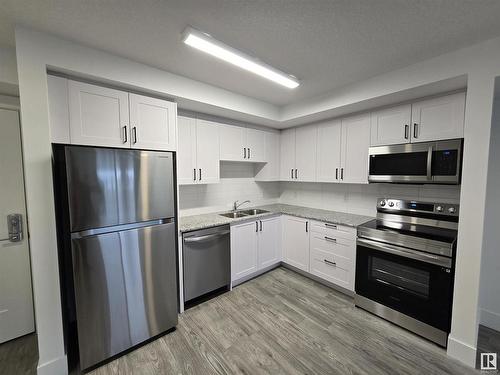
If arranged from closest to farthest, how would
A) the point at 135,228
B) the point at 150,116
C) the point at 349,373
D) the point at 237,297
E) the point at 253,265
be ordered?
1. the point at 349,373
2. the point at 135,228
3. the point at 150,116
4. the point at 237,297
5. the point at 253,265

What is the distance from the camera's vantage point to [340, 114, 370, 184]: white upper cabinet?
2719mm

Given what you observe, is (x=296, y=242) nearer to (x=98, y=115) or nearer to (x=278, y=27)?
(x=278, y=27)

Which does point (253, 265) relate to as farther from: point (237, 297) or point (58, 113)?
point (58, 113)

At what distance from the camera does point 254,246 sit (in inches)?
122

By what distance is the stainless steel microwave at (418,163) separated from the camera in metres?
2.00

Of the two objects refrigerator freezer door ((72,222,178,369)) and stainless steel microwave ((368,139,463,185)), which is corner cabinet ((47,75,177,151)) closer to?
refrigerator freezer door ((72,222,178,369))

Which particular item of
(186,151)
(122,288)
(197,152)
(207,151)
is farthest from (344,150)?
(122,288)

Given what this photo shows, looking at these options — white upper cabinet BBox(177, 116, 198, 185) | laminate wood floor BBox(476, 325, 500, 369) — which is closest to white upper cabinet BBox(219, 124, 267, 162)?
white upper cabinet BBox(177, 116, 198, 185)

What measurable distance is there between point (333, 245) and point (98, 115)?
2.88 meters

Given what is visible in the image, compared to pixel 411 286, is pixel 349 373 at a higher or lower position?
lower

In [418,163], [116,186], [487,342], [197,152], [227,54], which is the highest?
[227,54]

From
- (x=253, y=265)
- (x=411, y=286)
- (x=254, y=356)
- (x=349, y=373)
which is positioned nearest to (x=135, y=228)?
(x=254, y=356)

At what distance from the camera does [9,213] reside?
1.98 meters

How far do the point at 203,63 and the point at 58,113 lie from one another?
1.24 meters
